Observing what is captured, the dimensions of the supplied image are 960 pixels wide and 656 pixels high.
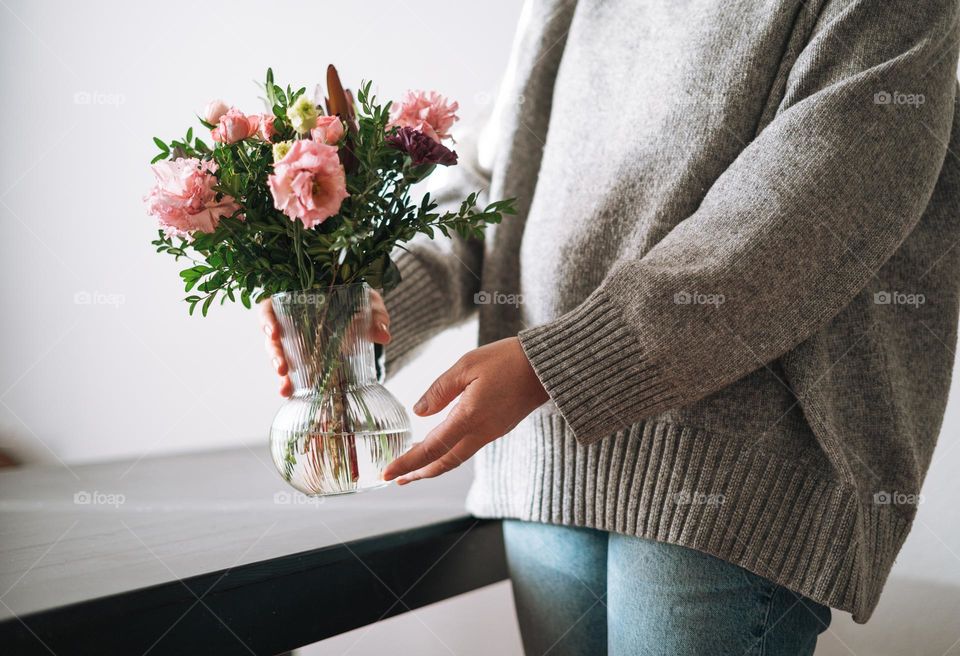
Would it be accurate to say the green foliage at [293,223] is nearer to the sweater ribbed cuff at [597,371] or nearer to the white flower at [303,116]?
the white flower at [303,116]

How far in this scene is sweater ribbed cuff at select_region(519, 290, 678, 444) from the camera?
1.83ft

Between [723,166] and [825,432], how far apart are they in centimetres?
25

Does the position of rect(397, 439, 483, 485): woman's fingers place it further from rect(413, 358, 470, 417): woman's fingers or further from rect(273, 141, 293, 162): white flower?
rect(273, 141, 293, 162): white flower

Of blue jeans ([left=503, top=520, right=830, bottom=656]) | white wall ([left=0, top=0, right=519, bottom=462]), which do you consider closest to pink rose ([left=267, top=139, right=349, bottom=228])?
blue jeans ([left=503, top=520, right=830, bottom=656])

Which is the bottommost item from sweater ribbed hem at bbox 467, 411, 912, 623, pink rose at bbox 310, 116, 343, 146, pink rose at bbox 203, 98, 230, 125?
sweater ribbed hem at bbox 467, 411, 912, 623

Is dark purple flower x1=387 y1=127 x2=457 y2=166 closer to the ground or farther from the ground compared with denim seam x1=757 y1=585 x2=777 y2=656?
farther from the ground

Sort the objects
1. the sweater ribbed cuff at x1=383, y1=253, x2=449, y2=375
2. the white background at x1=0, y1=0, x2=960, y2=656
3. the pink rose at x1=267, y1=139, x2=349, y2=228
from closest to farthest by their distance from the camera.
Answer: the pink rose at x1=267, y1=139, x2=349, y2=228 → the sweater ribbed cuff at x1=383, y1=253, x2=449, y2=375 → the white background at x1=0, y1=0, x2=960, y2=656

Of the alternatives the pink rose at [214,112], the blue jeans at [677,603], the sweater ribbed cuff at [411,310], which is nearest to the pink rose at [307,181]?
the pink rose at [214,112]

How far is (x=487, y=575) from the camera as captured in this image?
0.86 meters

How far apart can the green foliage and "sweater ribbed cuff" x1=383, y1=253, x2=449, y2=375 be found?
0.19 metres

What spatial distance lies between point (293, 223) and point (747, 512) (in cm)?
46

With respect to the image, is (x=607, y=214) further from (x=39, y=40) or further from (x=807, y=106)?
(x=39, y=40)

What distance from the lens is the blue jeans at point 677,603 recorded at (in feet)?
2.01

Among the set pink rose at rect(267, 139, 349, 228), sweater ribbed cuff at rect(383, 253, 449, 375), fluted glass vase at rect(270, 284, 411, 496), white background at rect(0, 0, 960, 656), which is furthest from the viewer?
white background at rect(0, 0, 960, 656)
